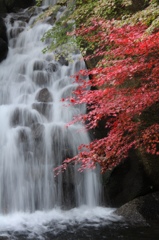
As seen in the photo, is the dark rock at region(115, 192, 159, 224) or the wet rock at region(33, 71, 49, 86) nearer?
the dark rock at region(115, 192, 159, 224)

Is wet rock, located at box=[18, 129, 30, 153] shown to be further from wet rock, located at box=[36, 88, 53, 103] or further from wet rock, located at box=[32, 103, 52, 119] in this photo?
wet rock, located at box=[36, 88, 53, 103]

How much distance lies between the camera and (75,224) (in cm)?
609

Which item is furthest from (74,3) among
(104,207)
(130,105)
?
(104,207)

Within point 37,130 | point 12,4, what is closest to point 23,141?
point 37,130

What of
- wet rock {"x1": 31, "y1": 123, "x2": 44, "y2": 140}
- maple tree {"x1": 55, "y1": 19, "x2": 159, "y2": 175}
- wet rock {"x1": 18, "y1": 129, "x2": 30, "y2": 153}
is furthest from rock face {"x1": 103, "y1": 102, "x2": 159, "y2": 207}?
wet rock {"x1": 18, "y1": 129, "x2": 30, "y2": 153}

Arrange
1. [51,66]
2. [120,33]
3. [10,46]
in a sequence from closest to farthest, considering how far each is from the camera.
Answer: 1. [120,33]
2. [51,66]
3. [10,46]

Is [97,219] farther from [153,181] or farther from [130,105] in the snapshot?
[130,105]

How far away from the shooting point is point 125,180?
24.1 ft

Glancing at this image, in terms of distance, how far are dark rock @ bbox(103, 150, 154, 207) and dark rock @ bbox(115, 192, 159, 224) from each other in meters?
0.26

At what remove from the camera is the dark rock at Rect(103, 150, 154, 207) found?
717cm

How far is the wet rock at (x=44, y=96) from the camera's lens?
10887mm

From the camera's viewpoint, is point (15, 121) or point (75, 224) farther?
point (15, 121)

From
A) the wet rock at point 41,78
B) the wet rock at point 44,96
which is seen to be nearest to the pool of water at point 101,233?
the wet rock at point 44,96

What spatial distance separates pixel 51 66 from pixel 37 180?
688 cm
